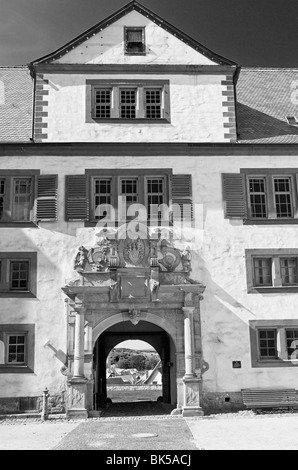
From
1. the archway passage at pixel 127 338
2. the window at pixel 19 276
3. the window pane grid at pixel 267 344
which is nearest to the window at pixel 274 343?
the window pane grid at pixel 267 344

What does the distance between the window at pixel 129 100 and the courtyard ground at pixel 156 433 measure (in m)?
10.6

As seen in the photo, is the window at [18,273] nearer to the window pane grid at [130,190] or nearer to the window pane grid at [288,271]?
the window pane grid at [130,190]

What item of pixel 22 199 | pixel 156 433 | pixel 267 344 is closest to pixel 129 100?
pixel 22 199

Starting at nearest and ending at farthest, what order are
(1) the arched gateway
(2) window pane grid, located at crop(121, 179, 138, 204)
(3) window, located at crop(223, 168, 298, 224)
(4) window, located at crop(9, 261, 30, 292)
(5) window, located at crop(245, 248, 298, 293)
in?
1. (1) the arched gateway
2. (4) window, located at crop(9, 261, 30, 292)
3. (5) window, located at crop(245, 248, 298, 293)
4. (3) window, located at crop(223, 168, 298, 224)
5. (2) window pane grid, located at crop(121, 179, 138, 204)

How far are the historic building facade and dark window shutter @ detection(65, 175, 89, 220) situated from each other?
0.04 m

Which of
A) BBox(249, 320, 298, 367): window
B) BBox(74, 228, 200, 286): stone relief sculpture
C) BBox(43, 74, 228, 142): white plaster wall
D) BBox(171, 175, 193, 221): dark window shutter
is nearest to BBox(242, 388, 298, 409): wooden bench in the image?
BBox(249, 320, 298, 367): window

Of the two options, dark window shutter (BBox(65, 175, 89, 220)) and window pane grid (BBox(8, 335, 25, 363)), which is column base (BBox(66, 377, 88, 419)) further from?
dark window shutter (BBox(65, 175, 89, 220))

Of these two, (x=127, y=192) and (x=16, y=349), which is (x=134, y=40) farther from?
(x=16, y=349)

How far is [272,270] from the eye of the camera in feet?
69.8

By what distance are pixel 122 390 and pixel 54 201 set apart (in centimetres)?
1814

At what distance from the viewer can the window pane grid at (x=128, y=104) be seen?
22391 mm

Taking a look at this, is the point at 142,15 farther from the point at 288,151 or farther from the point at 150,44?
the point at 288,151

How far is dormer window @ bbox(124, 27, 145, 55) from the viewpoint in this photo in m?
22.9
